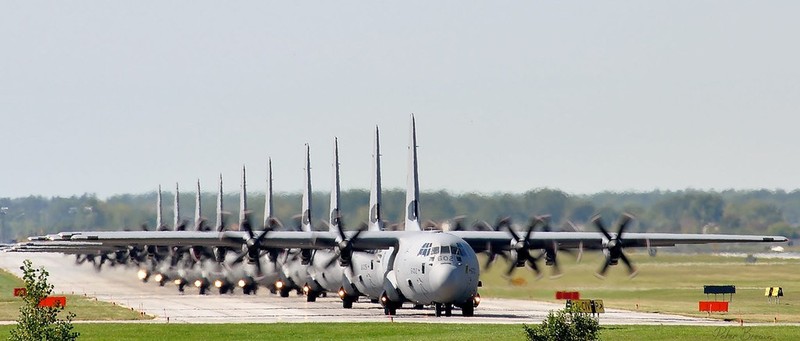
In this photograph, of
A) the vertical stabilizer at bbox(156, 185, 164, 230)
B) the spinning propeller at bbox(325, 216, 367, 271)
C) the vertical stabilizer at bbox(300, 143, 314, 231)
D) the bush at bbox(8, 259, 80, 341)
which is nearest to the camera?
the bush at bbox(8, 259, 80, 341)

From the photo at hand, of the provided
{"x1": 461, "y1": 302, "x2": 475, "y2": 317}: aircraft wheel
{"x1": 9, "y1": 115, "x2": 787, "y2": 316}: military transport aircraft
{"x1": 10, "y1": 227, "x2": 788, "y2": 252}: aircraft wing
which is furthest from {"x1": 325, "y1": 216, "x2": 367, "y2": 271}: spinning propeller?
{"x1": 461, "y1": 302, "x2": 475, "y2": 317}: aircraft wheel

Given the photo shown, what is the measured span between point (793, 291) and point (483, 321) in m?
26.7

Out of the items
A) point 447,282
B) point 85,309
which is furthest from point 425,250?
point 85,309

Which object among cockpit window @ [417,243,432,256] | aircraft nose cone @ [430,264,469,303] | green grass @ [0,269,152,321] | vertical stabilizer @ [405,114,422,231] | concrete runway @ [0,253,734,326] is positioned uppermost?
vertical stabilizer @ [405,114,422,231]

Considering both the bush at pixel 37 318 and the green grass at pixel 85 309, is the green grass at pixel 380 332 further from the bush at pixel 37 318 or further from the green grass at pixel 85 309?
the bush at pixel 37 318

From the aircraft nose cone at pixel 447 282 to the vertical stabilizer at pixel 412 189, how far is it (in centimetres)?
737

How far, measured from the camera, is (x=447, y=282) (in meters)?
55.6

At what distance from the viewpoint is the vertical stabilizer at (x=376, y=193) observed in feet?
227

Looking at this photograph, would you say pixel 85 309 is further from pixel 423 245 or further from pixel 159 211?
pixel 159 211

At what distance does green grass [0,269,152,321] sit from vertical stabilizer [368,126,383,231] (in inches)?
501

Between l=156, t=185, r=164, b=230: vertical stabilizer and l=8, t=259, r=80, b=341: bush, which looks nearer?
l=8, t=259, r=80, b=341: bush

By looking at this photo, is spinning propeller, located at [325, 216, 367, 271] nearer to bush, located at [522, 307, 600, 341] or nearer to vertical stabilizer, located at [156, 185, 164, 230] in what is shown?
bush, located at [522, 307, 600, 341]

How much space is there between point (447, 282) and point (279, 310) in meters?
16.1

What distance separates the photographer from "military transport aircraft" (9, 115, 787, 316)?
185 ft
